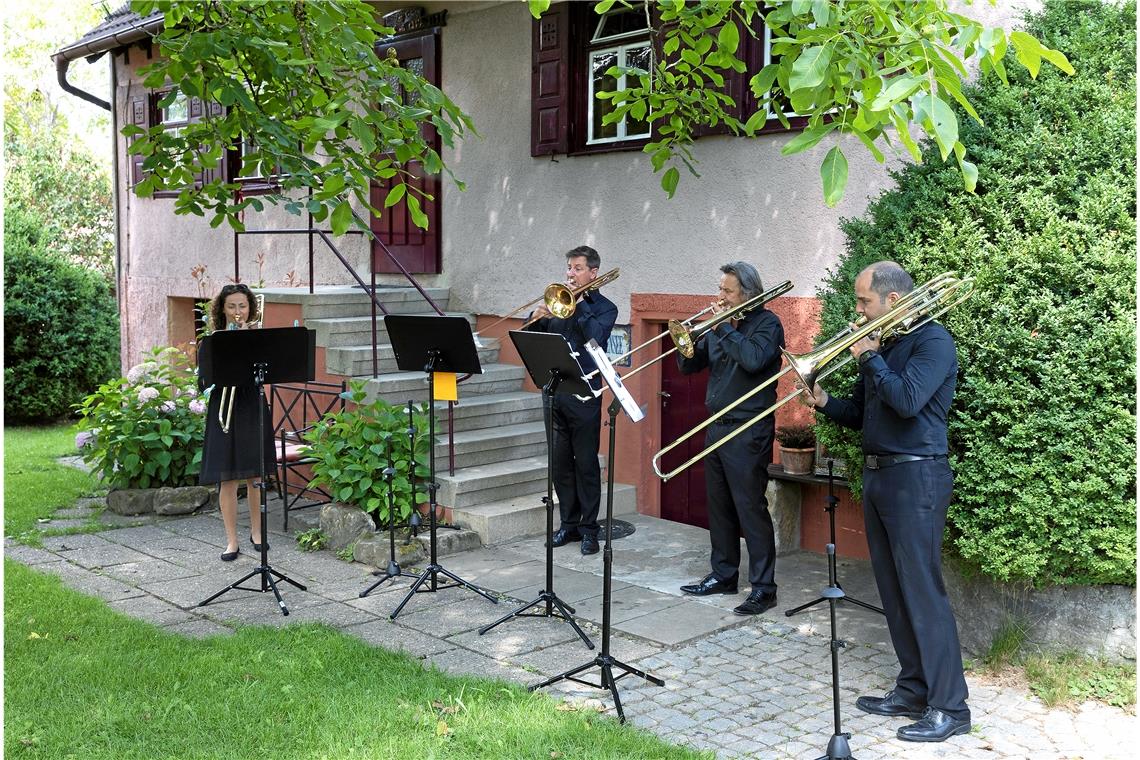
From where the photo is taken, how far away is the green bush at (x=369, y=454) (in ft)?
25.9

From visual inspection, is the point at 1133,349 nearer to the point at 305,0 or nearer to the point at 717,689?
the point at 717,689

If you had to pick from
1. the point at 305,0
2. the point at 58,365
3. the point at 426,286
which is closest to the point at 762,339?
the point at 305,0

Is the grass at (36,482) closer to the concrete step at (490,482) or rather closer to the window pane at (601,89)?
the concrete step at (490,482)

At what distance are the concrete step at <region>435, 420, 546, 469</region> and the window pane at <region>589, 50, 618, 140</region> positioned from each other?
8.38ft

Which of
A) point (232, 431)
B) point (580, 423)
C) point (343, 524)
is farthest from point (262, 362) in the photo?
point (580, 423)

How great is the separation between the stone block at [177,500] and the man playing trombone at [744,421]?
15.5ft

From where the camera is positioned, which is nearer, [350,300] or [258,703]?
[258,703]

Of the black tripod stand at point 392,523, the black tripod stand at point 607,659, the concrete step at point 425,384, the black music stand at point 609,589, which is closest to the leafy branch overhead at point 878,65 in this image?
the black music stand at point 609,589

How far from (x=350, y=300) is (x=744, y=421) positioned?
473 cm

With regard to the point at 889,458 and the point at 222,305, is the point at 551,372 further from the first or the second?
the point at 222,305

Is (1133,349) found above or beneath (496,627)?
above

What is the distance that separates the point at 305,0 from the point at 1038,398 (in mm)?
4197

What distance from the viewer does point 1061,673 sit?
5.16 m

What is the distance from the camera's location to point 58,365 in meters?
15.3
